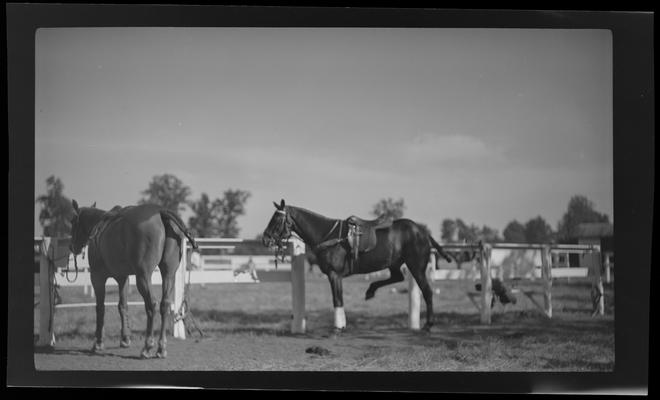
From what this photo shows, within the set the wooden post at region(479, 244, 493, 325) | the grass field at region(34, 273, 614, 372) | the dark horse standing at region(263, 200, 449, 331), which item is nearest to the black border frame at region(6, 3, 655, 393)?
the grass field at region(34, 273, 614, 372)

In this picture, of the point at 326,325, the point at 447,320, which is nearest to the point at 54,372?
the point at 326,325

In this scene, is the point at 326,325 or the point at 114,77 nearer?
the point at 114,77

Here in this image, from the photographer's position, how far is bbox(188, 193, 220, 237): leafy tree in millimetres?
8031

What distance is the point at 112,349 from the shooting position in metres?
6.88

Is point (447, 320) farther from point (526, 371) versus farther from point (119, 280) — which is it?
point (119, 280)

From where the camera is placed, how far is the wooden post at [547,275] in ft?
26.6

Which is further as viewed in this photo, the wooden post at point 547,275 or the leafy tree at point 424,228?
the wooden post at point 547,275

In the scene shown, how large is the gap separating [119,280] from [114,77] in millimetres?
2129

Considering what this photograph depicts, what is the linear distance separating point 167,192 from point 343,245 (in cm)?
212

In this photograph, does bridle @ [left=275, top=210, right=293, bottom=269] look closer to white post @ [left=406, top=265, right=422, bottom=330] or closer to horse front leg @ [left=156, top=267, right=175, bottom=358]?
horse front leg @ [left=156, top=267, right=175, bottom=358]

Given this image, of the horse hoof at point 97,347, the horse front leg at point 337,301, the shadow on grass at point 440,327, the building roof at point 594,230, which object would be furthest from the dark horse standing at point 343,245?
the horse hoof at point 97,347

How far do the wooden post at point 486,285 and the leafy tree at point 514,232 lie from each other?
287 mm

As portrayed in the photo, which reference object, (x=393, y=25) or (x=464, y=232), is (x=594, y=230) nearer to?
(x=464, y=232)

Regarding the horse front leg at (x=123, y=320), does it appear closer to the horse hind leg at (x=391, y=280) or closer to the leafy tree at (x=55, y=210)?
the leafy tree at (x=55, y=210)
